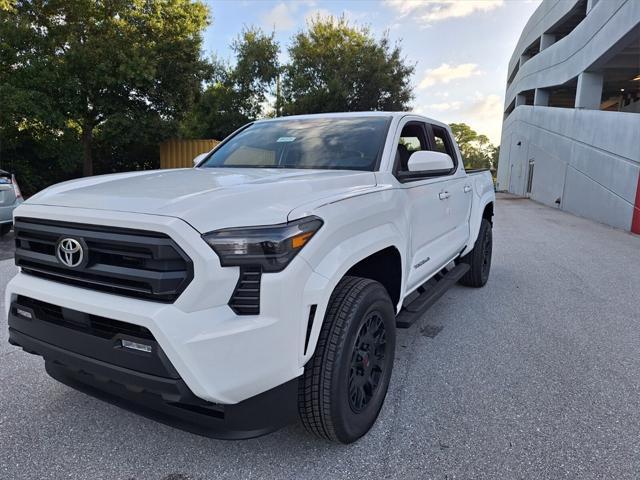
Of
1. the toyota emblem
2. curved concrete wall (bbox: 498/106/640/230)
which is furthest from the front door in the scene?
curved concrete wall (bbox: 498/106/640/230)

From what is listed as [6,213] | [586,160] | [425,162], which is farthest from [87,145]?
[586,160]

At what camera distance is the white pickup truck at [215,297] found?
5.76 ft

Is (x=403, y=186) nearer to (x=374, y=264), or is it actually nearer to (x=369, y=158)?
(x=369, y=158)

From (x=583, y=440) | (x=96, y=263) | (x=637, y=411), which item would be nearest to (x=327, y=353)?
(x=96, y=263)

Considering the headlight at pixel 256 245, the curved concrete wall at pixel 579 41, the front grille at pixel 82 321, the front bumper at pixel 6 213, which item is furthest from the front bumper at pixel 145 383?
the curved concrete wall at pixel 579 41

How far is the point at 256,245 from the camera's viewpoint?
1.80 m

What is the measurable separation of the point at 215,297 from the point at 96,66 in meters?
16.6

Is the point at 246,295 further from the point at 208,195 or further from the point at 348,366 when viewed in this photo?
the point at 348,366

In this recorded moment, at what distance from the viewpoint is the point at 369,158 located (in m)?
3.04

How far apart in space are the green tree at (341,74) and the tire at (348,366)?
23.6 m

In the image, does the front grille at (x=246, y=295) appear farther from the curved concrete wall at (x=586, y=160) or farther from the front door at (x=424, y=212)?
the curved concrete wall at (x=586, y=160)

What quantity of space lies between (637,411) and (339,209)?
7.65 feet

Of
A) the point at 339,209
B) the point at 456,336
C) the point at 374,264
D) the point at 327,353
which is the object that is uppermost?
the point at 339,209

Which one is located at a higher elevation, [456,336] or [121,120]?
[121,120]
